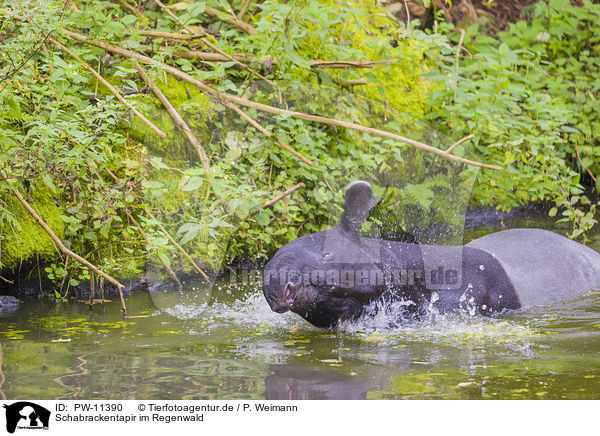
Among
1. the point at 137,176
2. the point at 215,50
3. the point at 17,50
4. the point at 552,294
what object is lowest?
the point at 552,294

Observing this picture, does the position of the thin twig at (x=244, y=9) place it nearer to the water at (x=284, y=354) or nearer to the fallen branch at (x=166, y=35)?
the fallen branch at (x=166, y=35)

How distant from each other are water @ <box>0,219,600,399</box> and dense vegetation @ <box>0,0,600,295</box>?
58 cm

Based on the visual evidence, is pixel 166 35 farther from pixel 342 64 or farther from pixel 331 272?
pixel 331 272

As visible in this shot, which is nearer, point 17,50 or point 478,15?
point 17,50

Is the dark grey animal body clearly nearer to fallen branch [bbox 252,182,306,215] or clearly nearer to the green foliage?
fallen branch [bbox 252,182,306,215]

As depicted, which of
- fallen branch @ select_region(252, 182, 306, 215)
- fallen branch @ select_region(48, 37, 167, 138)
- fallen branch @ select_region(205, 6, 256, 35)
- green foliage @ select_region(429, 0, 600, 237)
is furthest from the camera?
green foliage @ select_region(429, 0, 600, 237)

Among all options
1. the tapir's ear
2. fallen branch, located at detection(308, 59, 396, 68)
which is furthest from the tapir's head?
fallen branch, located at detection(308, 59, 396, 68)

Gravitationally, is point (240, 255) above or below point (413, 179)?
below

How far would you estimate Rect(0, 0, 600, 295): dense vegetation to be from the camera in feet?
15.6

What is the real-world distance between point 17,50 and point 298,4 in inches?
80.7

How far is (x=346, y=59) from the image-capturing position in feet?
21.6

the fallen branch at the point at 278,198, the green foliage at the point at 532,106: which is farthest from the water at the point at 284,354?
the green foliage at the point at 532,106

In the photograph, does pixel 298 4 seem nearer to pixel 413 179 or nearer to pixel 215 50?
pixel 215 50
